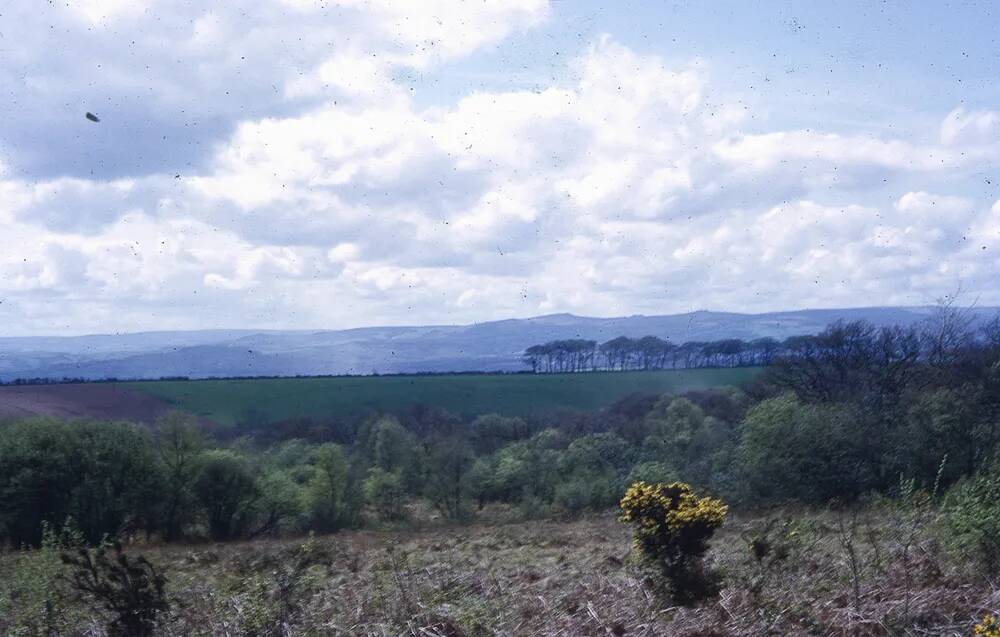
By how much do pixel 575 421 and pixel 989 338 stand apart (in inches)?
995

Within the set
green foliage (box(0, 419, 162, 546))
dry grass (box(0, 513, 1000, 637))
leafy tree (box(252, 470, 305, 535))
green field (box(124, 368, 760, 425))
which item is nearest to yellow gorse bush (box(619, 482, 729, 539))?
dry grass (box(0, 513, 1000, 637))

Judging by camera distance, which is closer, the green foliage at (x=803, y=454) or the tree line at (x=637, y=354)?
the green foliage at (x=803, y=454)

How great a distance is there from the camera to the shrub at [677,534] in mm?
9609

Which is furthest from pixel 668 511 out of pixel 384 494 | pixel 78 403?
pixel 384 494

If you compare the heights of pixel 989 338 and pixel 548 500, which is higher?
pixel 989 338

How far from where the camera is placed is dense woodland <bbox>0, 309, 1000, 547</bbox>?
30719mm

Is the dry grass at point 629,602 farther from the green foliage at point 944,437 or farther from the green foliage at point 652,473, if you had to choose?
the green foliage at point 652,473

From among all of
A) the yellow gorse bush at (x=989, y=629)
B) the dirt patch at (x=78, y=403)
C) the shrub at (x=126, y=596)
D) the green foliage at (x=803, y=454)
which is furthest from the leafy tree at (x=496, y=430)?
the yellow gorse bush at (x=989, y=629)

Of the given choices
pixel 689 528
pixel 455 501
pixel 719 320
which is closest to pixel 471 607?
pixel 689 528

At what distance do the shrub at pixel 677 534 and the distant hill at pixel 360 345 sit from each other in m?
42.8

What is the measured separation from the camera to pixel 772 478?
33.4m

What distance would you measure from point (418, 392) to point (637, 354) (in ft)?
64.2

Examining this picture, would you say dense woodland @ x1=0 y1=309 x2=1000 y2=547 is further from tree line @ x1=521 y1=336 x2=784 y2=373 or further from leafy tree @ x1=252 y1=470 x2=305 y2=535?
tree line @ x1=521 y1=336 x2=784 y2=373

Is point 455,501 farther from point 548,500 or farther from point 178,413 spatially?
point 178,413
